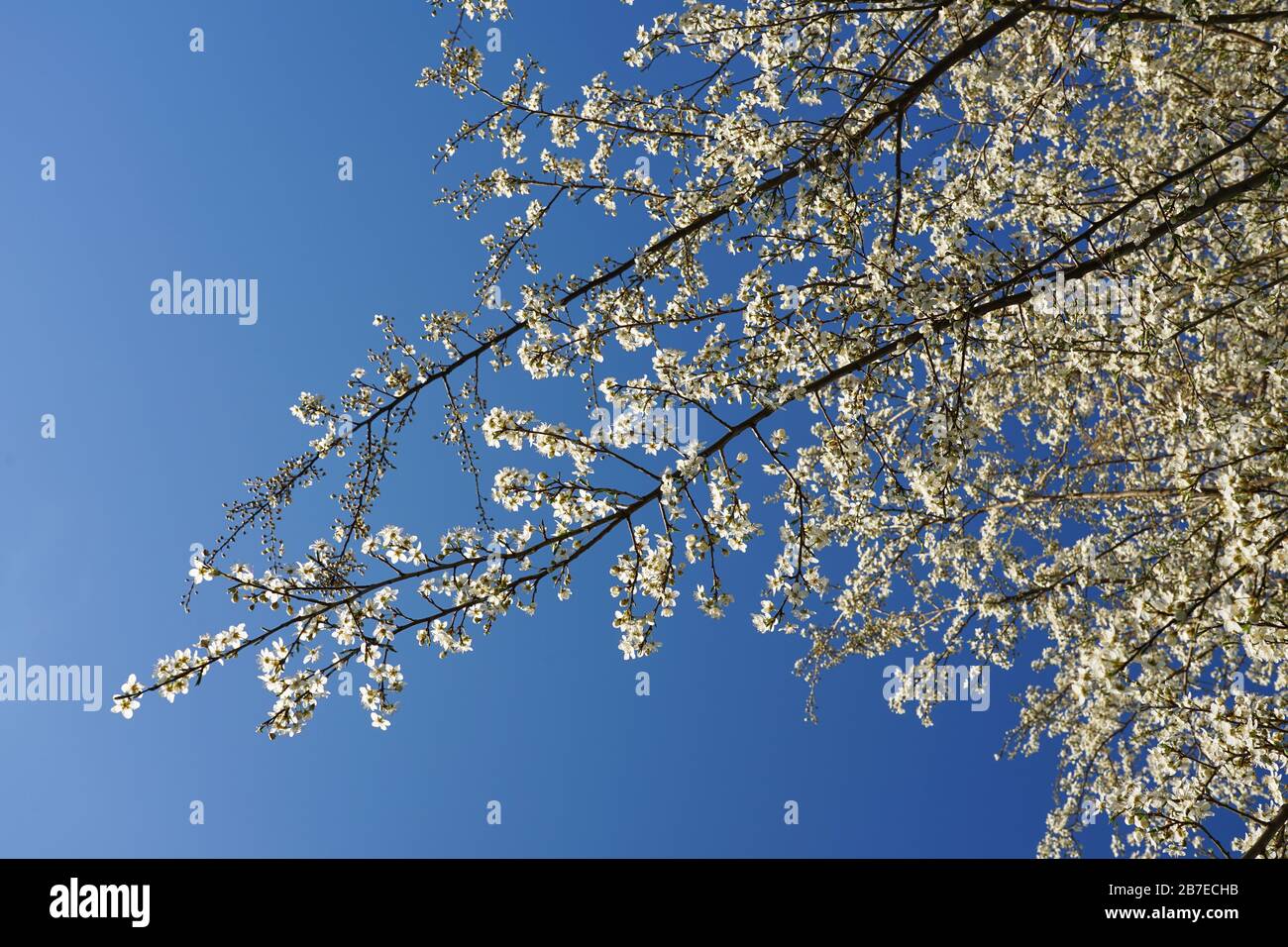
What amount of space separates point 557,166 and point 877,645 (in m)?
6.23

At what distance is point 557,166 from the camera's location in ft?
20.0

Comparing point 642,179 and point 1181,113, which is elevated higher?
point 1181,113

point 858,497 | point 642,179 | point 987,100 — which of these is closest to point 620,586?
point 858,497

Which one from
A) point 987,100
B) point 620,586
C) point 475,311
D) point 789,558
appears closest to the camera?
point 620,586

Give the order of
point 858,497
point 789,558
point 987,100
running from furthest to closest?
1. point 987,100
2. point 858,497
3. point 789,558
